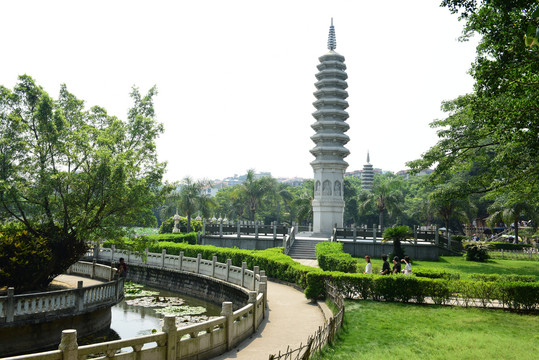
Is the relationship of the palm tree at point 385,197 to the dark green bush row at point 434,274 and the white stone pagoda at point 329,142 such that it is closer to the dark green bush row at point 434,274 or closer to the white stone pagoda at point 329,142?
the white stone pagoda at point 329,142

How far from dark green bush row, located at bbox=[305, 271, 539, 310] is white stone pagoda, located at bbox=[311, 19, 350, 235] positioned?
27.2 m

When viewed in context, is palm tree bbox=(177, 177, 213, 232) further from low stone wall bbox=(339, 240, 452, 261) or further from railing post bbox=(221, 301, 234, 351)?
railing post bbox=(221, 301, 234, 351)

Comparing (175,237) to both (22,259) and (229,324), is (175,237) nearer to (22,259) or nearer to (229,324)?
(22,259)

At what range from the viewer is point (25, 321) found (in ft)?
44.4

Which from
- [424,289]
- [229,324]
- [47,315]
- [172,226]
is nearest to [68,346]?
[229,324]

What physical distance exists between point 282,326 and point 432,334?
481 centimetres

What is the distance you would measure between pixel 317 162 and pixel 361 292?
2907 centimetres

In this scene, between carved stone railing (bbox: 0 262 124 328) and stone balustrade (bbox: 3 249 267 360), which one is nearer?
stone balustrade (bbox: 3 249 267 360)

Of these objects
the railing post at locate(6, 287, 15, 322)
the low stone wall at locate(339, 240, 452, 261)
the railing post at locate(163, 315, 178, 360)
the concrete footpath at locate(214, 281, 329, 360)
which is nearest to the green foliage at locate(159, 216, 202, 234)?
the low stone wall at locate(339, 240, 452, 261)

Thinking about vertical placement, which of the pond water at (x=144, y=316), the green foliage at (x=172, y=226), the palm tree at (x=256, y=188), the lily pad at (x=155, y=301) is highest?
the palm tree at (x=256, y=188)

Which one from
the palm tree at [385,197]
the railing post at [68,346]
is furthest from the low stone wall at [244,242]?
the railing post at [68,346]

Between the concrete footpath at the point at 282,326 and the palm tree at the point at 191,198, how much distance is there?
3434 cm

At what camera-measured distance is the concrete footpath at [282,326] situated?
11.7 m

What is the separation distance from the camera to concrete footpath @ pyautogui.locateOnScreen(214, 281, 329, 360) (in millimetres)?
11711
